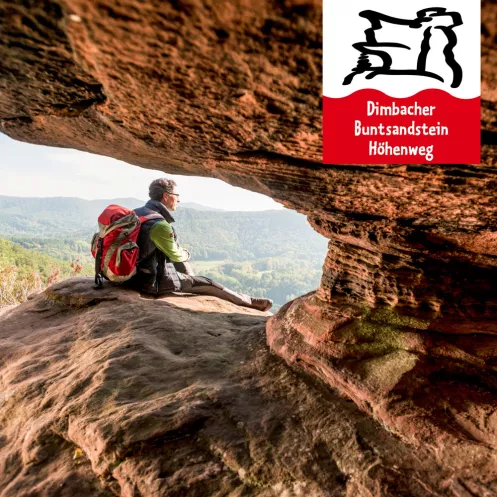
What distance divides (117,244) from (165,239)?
3.03 ft

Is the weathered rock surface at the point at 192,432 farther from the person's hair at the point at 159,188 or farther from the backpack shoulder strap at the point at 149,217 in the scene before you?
the person's hair at the point at 159,188

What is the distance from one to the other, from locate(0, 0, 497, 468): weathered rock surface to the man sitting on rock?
2.02 metres

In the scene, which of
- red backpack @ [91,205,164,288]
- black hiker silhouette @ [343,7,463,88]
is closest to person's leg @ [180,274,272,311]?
red backpack @ [91,205,164,288]

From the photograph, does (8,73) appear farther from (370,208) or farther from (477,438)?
(477,438)

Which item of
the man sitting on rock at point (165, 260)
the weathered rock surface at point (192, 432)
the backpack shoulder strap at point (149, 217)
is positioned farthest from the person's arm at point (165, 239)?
the weathered rock surface at point (192, 432)

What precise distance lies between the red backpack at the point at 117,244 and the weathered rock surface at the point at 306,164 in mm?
1926

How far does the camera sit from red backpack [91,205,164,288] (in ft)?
21.2

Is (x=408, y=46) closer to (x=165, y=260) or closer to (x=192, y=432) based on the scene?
(x=192, y=432)

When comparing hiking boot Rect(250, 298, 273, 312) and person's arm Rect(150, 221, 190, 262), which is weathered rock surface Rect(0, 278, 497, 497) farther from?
hiking boot Rect(250, 298, 273, 312)

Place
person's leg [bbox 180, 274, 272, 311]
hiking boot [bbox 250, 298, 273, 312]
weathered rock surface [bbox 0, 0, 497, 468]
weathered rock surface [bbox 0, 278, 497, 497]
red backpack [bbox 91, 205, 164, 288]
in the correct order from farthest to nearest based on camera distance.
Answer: hiking boot [bbox 250, 298, 273, 312] < person's leg [bbox 180, 274, 272, 311] < red backpack [bbox 91, 205, 164, 288] < weathered rock surface [bbox 0, 278, 497, 497] < weathered rock surface [bbox 0, 0, 497, 468]

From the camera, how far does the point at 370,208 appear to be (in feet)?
12.2

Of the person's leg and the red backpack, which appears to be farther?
the person's leg

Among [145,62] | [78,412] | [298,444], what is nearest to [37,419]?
[78,412]

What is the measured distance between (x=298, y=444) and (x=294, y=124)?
2.78 meters
